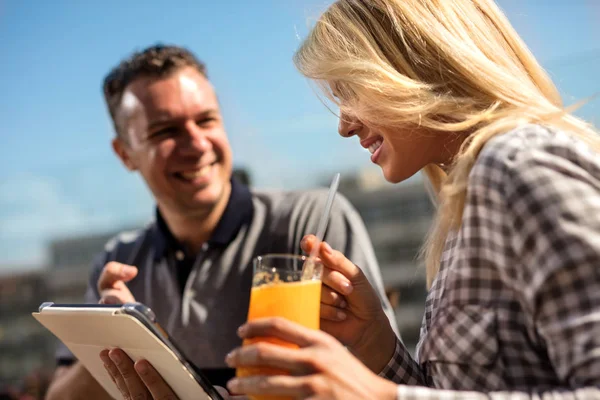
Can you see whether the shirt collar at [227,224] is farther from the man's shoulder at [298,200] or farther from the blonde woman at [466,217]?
the blonde woman at [466,217]

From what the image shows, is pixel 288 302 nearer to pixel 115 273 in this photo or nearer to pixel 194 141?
pixel 115 273

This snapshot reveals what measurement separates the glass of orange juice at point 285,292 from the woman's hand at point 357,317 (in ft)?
0.83

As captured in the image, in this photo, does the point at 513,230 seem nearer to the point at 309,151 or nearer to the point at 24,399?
the point at 309,151

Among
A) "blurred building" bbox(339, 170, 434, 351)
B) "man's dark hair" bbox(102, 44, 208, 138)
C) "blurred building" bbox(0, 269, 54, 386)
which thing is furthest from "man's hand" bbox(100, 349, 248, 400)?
"blurred building" bbox(0, 269, 54, 386)

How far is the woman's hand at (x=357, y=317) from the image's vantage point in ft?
4.25

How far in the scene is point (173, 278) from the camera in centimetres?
246

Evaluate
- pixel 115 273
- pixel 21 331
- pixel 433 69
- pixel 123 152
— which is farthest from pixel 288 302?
pixel 21 331

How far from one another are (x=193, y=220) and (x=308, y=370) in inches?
68.9

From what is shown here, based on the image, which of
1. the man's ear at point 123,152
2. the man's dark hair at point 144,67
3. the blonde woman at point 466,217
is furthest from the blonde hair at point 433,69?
the man's ear at point 123,152

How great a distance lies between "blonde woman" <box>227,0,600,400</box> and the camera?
32.9 inches

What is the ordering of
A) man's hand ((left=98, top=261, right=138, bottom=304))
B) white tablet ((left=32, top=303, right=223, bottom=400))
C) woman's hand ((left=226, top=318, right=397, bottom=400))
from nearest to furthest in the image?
woman's hand ((left=226, top=318, right=397, bottom=400)) < white tablet ((left=32, top=303, right=223, bottom=400)) < man's hand ((left=98, top=261, right=138, bottom=304))

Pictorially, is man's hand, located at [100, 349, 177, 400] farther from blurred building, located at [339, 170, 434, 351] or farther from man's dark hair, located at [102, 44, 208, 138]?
blurred building, located at [339, 170, 434, 351]

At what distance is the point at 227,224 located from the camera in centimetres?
249

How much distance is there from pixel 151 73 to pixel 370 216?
64.6 inches
